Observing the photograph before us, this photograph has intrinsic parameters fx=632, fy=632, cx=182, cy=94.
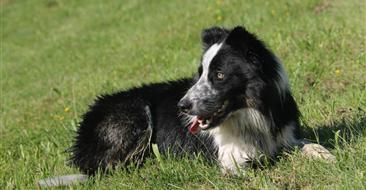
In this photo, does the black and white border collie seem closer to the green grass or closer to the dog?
the dog

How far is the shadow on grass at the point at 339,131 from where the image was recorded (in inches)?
206

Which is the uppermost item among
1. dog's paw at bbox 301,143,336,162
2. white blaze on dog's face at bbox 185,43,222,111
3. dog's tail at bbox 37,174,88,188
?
white blaze on dog's face at bbox 185,43,222,111

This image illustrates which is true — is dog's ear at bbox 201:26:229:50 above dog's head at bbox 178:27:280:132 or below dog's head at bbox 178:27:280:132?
above

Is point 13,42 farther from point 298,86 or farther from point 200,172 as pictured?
point 200,172

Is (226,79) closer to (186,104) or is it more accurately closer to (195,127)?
(186,104)

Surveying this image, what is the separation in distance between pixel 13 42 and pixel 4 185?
1053 centimetres

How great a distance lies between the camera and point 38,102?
1010 cm

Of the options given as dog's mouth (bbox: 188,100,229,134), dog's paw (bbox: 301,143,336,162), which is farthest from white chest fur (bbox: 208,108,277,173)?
dog's paw (bbox: 301,143,336,162)

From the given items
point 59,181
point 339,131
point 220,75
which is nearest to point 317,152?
point 339,131

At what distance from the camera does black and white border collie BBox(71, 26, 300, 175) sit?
5.07 meters

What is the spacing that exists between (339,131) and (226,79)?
106 cm

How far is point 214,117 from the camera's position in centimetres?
516

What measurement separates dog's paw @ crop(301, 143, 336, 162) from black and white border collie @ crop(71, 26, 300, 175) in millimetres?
227

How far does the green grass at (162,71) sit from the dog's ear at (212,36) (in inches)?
40.4
